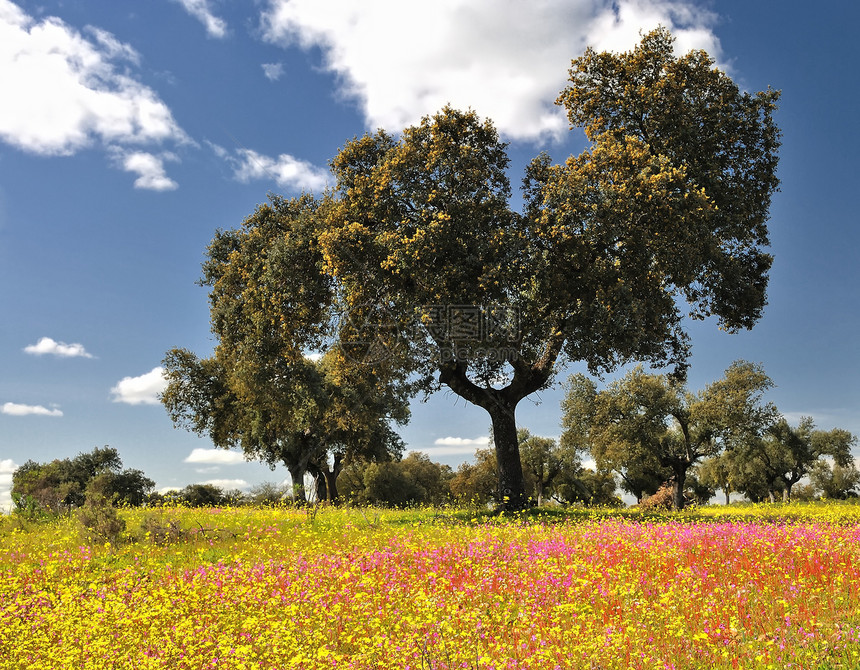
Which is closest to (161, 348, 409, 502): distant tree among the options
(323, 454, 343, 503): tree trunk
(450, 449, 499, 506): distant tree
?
(323, 454, 343, 503): tree trunk

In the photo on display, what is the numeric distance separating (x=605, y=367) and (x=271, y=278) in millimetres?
13678

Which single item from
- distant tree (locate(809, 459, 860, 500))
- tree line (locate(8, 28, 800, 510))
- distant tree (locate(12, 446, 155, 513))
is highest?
tree line (locate(8, 28, 800, 510))

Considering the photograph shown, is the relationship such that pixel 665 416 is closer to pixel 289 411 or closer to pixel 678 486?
pixel 678 486

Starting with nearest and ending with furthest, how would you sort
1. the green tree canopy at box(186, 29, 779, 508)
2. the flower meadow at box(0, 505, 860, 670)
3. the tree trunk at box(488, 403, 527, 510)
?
1. the flower meadow at box(0, 505, 860, 670)
2. the green tree canopy at box(186, 29, 779, 508)
3. the tree trunk at box(488, 403, 527, 510)

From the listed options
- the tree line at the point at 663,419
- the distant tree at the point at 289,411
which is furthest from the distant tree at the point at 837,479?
the distant tree at the point at 289,411

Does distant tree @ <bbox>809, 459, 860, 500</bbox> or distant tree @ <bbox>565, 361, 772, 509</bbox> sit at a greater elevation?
distant tree @ <bbox>565, 361, 772, 509</bbox>

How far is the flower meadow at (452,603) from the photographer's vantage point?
724 centimetres

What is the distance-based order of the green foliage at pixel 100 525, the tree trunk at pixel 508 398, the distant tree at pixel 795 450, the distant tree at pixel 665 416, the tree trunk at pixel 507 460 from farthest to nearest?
the distant tree at pixel 795 450 < the distant tree at pixel 665 416 < the tree trunk at pixel 508 398 < the tree trunk at pixel 507 460 < the green foliage at pixel 100 525

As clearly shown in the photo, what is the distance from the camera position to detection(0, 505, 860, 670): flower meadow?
23.8 feet

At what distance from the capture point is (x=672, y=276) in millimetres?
22656

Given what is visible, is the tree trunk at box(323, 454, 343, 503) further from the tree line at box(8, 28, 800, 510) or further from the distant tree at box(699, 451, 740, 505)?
the distant tree at box(699, 451, 740, 505)

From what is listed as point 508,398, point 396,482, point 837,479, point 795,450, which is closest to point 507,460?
point 508,398

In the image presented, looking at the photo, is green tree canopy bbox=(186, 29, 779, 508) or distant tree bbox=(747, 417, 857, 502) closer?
green tree canopy bbox=(186, 29, 779, 508)

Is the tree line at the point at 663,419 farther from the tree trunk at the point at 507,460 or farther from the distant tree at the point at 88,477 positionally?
the distant tree at the point at 88,477
